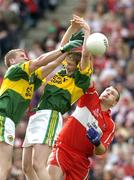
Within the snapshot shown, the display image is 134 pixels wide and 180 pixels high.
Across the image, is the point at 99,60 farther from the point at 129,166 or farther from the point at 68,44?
the point at 68,44

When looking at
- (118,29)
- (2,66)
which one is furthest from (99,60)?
(2,66)

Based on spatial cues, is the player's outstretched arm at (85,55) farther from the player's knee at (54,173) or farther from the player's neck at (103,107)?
the player's knee at (54,173)

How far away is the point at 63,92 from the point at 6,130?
1.05m

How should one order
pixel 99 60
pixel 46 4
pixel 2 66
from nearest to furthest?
1. pixel 99 60
2. pixel 2 66
3. pixel 46 4

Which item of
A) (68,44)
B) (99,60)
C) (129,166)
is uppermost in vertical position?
(68,44)

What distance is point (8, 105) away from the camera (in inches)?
609

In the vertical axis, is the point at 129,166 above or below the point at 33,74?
below

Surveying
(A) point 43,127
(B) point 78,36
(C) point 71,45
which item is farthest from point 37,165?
(B) point 78,36

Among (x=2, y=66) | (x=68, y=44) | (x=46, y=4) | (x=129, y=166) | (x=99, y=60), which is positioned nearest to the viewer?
(x=68, y=44)

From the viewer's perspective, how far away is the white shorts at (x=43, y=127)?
15609 mm

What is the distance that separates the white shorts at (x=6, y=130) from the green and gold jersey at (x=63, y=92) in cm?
61

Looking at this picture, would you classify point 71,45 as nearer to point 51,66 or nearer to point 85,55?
point 85,55

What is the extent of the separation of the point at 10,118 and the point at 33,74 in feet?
2.46

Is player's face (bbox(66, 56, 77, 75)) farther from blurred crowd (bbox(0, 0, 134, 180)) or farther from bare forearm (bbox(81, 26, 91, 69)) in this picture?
blurred crowd (bbox(0, 0, 134, 180))
